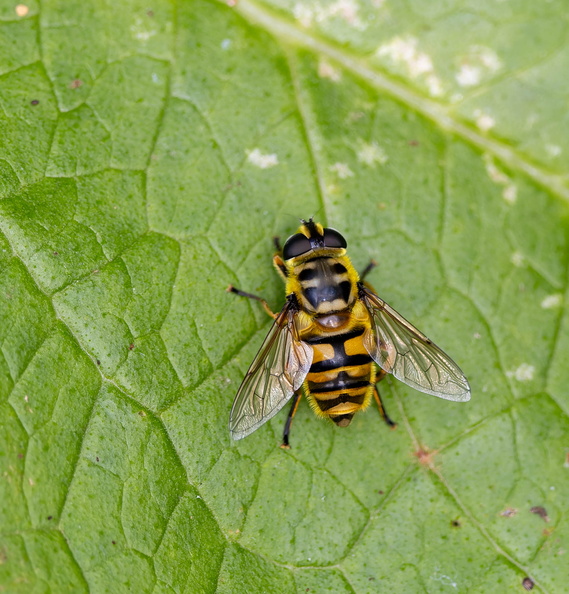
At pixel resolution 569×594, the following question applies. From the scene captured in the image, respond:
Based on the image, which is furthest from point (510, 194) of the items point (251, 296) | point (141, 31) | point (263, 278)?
point (141, 31)

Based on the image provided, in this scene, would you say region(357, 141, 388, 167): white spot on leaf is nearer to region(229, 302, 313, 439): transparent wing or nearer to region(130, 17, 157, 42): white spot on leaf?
region(229, 302, 313, 439): transparent wing

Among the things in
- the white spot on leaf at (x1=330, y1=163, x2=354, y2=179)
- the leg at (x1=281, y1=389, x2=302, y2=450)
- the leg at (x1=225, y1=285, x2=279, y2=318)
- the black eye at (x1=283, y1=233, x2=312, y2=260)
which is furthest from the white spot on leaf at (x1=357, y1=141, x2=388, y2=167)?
the leg at (x1=281, y1=389, x2=302, y2=450)

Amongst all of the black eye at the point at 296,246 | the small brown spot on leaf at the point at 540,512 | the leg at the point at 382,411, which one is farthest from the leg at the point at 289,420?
the small brown spot on leaf at the point at 540,512

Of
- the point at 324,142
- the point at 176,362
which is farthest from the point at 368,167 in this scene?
the point at 176,362

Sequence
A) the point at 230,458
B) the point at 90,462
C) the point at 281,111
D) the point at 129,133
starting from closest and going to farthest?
the point at 90,462
the point at 230,458
the point at 129,133
the point at 281,111

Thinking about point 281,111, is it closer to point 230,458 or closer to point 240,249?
point 240,249

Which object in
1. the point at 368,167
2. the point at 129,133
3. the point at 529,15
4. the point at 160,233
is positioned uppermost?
the point at 529,15

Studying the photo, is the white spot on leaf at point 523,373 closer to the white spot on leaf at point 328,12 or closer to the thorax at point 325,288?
the thorax at point 325,288
